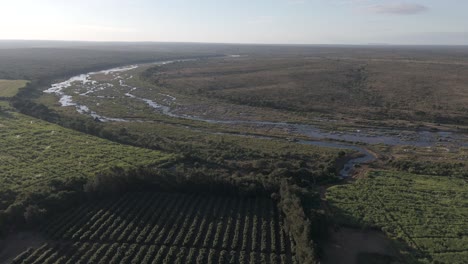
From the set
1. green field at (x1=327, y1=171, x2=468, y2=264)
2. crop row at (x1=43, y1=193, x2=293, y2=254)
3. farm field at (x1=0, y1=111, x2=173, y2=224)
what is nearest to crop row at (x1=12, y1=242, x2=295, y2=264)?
crop row at (x1=43, y1=193, x2=293, y2=254)

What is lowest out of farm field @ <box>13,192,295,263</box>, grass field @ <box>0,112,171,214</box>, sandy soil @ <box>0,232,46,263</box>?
sandy soil @ <box>0,232,46,263</box>

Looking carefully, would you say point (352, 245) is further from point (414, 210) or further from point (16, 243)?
point (16, 243)

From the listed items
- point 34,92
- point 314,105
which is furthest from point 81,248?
point 34,92

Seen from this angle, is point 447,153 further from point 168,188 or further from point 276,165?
point 168,188

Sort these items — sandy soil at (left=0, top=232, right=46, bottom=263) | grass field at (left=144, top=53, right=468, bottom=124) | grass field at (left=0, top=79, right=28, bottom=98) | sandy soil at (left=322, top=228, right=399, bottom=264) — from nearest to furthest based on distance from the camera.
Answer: sandy soil at (left=0, top=232, right=46, bottom=263), sandy soil at (left=322, top=228, right=399, bottom=264), grass field at (left=144, top=53, right=468, bottom=124), grass field at (left=0, top=79, right=28, bottom=98)

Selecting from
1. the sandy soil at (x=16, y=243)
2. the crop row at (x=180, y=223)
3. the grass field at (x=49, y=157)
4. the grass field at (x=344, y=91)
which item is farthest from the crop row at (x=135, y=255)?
the grass field at (x=344, y=91)

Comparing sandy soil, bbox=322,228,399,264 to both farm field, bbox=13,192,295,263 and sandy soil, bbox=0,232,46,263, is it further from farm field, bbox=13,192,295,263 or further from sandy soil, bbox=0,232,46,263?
sandy soil, bbox=0,232,46,263
